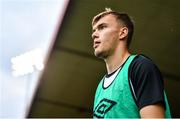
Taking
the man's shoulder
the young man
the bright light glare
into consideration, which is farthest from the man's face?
the bright light glare

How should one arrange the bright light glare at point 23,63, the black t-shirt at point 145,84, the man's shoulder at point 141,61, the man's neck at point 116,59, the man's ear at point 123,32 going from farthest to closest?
the bright light glare at point 23,63, the man's ear at point 123,32, the man's neck at point 116,59, the man's shoulder at point 141,61, the black t-shirt at point 145,84

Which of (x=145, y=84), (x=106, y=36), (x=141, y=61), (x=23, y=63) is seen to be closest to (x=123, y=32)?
(x=106, y=36)

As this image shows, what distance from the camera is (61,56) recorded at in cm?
919

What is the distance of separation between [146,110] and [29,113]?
1098cm

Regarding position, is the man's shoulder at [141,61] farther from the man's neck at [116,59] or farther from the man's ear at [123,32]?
the man's ear at [123,32]

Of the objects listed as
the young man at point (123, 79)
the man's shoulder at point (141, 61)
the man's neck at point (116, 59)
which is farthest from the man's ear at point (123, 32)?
the man's shoulder at point (141, 61)

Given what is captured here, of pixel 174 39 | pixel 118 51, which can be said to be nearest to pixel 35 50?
pixel 174 39

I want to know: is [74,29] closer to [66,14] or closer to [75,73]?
[66,14]

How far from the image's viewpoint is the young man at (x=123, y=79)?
1.99 m

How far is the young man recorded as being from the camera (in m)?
1.99

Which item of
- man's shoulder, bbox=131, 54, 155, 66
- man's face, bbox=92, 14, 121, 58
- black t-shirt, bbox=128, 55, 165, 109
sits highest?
man's face, bbox=92, 14, 121, 58

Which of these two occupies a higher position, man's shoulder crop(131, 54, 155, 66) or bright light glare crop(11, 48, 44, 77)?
man's shoulder crop(131, 54, 155, 66)

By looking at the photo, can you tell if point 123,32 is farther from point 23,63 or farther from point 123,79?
point 23,63

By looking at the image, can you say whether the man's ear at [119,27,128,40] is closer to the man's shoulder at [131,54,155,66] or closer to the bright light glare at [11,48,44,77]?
the man's shoulder at [131,54,155,66]
